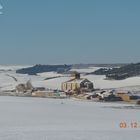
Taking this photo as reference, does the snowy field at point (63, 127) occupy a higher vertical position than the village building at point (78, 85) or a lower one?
lower

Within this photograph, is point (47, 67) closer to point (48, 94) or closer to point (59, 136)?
point (48, 94)

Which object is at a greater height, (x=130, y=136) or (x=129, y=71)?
(x=129, y=71)

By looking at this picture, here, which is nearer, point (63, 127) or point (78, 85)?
point (63, 127)

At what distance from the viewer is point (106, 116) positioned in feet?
55.9

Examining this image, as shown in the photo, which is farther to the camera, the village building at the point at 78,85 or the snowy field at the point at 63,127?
the village building at the point at 78,85

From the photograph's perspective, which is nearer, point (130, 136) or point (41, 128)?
point (130, 136)

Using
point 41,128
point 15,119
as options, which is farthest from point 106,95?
point 41,128

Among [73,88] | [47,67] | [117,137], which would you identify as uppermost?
[47,67]

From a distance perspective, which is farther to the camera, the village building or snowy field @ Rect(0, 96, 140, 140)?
the village building

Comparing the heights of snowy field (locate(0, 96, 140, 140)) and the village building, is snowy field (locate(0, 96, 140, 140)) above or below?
below

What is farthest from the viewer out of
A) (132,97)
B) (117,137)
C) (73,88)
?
(73,88)

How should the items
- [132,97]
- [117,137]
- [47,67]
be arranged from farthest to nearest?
[47,67] < [132,97] < [117,137]

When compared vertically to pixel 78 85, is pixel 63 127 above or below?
below

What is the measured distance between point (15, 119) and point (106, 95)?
17.1m
